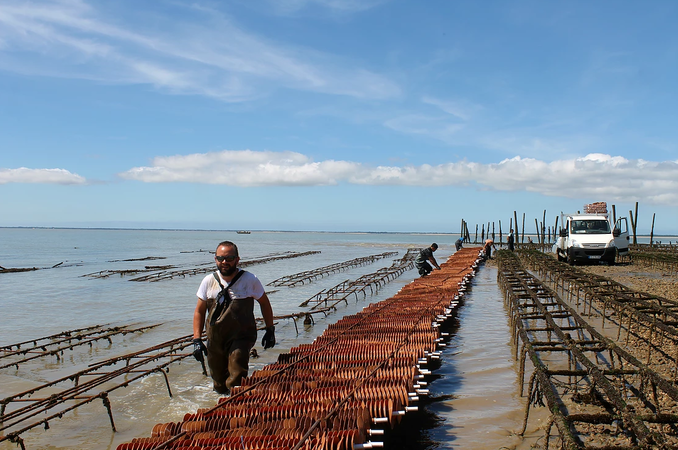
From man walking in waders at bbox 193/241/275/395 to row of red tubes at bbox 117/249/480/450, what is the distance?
0.41m

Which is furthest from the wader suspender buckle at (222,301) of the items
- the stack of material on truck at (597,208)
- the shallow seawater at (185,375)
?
the stack of material on truck at (597,208)

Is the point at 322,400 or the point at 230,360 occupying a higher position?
the point at 230,360

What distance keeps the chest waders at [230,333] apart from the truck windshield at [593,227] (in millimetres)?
21581

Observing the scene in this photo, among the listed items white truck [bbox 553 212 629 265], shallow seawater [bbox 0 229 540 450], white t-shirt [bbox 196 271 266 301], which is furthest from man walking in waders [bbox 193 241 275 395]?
white truck [bbox 553 212 629 265]

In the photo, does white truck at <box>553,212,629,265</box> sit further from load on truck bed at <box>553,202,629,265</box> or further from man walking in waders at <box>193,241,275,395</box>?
man walking in waders at <box>193,241,275,395</box>

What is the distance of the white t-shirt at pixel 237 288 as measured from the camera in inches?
194

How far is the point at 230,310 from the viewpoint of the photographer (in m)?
4.89

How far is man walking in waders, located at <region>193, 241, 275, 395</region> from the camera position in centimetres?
489

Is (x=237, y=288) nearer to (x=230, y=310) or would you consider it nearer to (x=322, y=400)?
(x=230, y=310)

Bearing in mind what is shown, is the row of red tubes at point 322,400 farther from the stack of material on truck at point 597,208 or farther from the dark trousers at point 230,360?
the stack of material on truck at point 597,208

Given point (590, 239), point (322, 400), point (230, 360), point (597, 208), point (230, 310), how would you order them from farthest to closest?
point (597, 208) < point (590, 239) < point (230, 360) < point (230, 310) < point (322, 400)

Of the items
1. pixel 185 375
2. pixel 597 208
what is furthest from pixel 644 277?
pixel 185 375

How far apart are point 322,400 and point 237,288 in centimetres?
141

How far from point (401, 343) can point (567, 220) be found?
19412 millimetres
